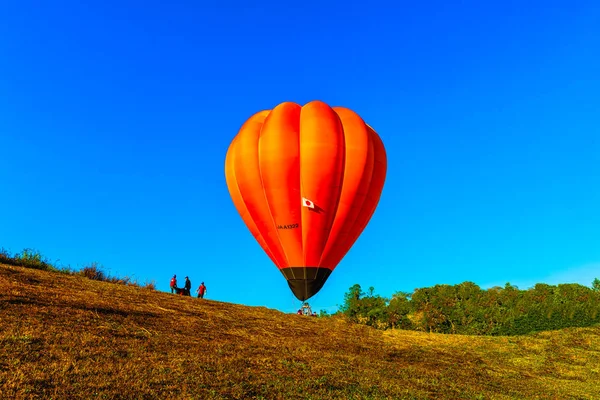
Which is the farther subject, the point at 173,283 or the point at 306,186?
the point at 173,283

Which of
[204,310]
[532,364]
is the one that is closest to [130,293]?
[204,310]

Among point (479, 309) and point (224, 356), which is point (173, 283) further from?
point (479, 309)

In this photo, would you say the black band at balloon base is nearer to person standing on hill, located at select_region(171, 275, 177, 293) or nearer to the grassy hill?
the grassy hill

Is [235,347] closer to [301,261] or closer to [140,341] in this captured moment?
[140,341]

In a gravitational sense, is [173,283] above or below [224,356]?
above

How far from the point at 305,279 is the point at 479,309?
1054 centimetres

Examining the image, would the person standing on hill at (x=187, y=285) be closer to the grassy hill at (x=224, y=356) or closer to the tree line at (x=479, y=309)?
the grassy hill at (x=224, y=356)

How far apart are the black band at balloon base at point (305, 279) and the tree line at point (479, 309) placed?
418 centimetres

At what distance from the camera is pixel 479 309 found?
27047 millimetres

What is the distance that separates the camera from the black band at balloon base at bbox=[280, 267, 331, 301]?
934 inches

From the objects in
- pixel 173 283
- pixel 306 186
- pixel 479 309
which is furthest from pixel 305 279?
pixel 479 309

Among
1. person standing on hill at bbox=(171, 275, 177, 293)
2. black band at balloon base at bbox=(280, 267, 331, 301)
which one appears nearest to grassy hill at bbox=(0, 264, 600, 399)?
black band at balloon base at bbox=(280, 267, 331, 301)

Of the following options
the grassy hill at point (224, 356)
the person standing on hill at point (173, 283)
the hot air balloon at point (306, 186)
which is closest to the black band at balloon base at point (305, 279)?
the hot air balloon at point (306, 186)

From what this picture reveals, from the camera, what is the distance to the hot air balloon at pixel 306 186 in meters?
23.1
